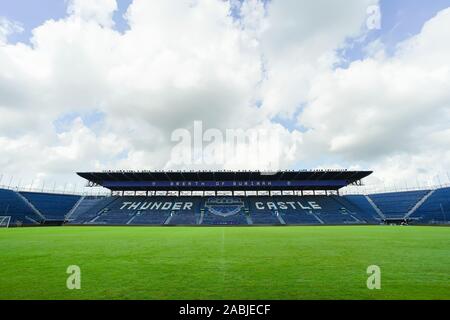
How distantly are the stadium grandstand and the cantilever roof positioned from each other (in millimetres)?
205

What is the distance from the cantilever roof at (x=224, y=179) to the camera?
185 feet

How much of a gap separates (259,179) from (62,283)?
182 ft

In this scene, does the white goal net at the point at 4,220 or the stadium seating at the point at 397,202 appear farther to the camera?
the stadium seating at the point at 397,202

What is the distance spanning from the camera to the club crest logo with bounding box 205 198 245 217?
189 feet

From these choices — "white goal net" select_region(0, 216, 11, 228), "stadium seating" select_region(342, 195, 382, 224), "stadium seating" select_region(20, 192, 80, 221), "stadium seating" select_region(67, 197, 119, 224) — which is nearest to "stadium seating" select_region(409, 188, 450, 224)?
"stadium seating" select_region(342, 195, 382, 224)

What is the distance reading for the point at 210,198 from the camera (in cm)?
6556

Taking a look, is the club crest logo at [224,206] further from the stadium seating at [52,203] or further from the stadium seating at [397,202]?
the stadium seating at [52,203]

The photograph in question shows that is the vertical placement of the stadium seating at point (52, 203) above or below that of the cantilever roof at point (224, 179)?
below

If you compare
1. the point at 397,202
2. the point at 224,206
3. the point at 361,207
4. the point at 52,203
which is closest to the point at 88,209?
the point at 52,203

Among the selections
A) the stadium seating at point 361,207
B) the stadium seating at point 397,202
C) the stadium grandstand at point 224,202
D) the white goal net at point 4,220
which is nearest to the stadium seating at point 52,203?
the stadium grandstand at point 224,202

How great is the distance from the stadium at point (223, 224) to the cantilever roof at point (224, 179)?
0.23 m

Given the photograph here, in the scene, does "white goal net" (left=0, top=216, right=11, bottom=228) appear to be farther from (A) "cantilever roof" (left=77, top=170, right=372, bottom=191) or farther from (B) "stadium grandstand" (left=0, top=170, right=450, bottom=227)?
(A) "cantilever roof" (left=77, top=170, right=372, bottom=191)
